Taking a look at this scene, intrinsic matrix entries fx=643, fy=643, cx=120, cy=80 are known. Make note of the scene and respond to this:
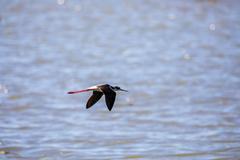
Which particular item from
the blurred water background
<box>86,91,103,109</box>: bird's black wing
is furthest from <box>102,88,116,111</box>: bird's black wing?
the blurred water background

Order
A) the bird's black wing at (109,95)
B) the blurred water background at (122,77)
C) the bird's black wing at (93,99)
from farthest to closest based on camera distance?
the blurred water background at (122,77), the bird's black wing at (93,99), the bird's black wing at (109,95)

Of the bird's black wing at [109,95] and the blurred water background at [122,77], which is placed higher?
the blurred water background at [122,77]

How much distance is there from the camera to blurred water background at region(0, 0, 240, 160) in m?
10.6

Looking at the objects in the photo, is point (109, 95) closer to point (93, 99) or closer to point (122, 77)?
point (93, 99)

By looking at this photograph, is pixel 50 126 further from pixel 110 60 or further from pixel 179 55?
pixel 179 55

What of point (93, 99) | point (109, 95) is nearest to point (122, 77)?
point (93, 99)

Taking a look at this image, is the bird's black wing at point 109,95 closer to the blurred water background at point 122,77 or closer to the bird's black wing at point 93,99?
the bird's black wing at point 93,99

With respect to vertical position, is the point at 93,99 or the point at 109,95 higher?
the point at 93,99

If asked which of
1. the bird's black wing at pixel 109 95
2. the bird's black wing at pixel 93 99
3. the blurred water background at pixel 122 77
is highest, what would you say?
the blurred water background at pixel 122 77

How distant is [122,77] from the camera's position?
551 inches

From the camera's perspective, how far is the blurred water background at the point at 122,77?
10.6 m

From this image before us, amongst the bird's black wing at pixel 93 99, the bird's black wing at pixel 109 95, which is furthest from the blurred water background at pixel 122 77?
the bird's black wing at pixel 109 95

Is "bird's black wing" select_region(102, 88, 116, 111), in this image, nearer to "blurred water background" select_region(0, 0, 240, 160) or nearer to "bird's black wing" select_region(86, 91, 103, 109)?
"bird's black wing" select_region(86, 91, 103, 109)

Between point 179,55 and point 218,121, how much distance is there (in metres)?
4.23
